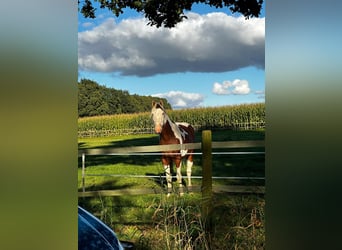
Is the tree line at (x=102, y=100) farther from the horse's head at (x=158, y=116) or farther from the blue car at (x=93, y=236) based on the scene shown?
the blue car at (x=93, y=236)

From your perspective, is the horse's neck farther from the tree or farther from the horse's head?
the tree

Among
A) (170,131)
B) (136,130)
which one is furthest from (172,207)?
(136,130)

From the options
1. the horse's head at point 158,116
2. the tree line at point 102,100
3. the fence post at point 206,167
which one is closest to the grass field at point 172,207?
the fence post at point 206,167

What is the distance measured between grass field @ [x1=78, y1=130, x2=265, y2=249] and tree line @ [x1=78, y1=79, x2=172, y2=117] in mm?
1536

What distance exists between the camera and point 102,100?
1717 cm

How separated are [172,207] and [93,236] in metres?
1.52

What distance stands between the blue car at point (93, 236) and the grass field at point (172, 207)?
26.6 inches

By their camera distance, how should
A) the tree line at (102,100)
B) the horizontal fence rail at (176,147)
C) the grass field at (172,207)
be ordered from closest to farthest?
the grass field at (172,207), the horizontal fence rail at (176,147), the tree line at (102,100)

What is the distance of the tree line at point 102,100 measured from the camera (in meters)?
16.8

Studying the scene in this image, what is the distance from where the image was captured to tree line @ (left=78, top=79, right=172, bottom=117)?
16781 millimetres
